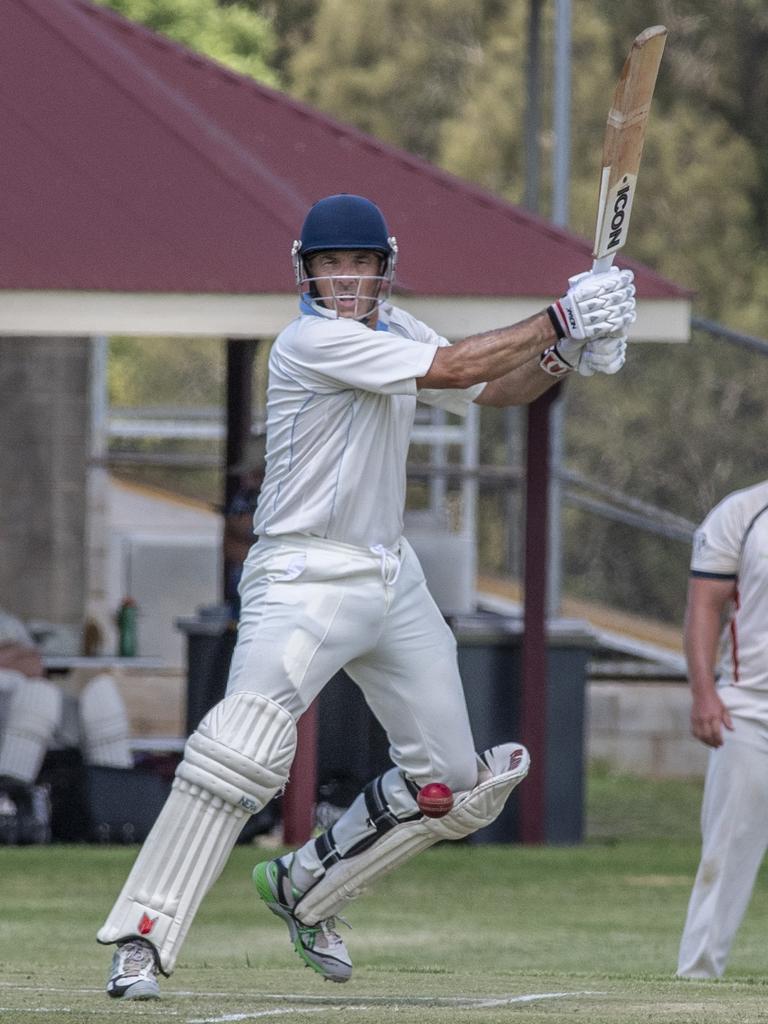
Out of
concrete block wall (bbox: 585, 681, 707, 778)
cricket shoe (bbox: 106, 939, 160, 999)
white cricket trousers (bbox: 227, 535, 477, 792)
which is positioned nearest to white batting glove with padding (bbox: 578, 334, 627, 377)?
white cricket trousers (bbox: 227, 535, 477, 792)

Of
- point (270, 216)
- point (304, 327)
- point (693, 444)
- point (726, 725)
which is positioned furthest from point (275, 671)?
point (693, 444)

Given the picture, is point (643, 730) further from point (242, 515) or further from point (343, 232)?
point (343, 232)

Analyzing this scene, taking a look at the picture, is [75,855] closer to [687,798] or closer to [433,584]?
[433,584]

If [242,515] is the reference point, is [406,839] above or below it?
below

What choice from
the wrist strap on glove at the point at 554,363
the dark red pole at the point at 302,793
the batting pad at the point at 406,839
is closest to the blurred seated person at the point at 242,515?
the dark red pole at the point at 302,793

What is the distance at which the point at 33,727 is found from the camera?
12.1 meters

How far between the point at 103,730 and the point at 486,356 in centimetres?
696

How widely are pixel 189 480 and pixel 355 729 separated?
21.3 meters

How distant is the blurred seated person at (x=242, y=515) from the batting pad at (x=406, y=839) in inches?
217

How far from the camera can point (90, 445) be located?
60.4 feet

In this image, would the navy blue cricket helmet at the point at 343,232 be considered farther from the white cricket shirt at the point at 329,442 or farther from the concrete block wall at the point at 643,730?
the concrete block wall at the point at 643,730

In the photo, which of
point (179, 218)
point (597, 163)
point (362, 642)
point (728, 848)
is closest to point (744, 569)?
point (728, 848)

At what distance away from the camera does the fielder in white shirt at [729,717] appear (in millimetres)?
7703

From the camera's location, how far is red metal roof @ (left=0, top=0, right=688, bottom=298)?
1138 cm
